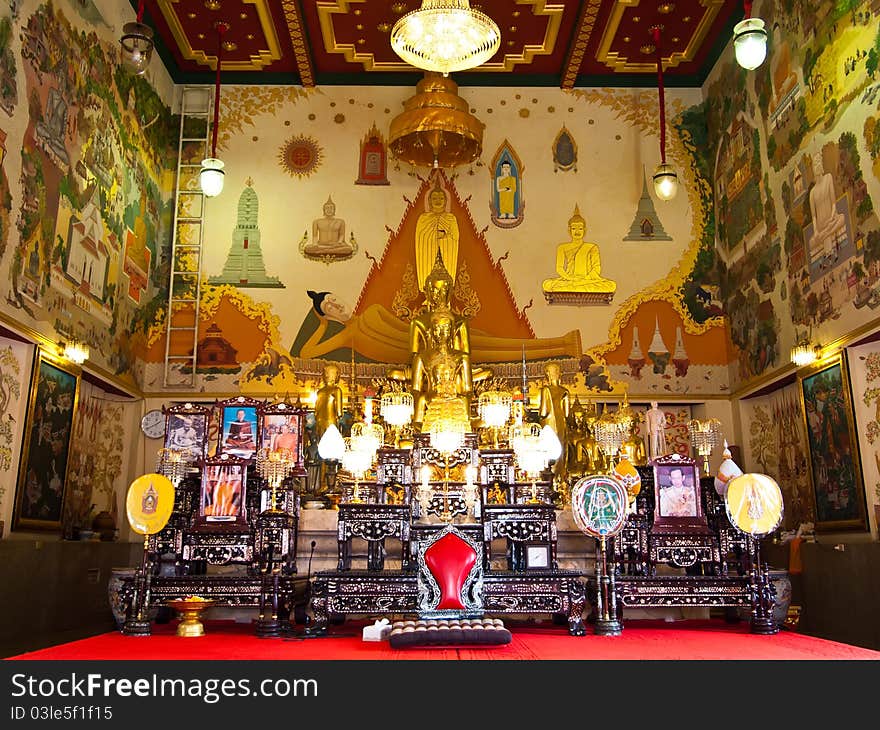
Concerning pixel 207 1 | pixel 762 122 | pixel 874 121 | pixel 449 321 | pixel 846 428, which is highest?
pixel 207 1

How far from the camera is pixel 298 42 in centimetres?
1012

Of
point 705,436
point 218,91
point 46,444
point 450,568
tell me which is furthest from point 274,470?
point 218,91

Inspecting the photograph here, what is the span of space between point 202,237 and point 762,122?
696 centimetres

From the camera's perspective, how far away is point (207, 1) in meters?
9.57

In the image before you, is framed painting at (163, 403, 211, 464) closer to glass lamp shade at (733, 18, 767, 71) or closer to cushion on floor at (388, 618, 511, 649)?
cushion on floor at (388, 618, 511, 649)

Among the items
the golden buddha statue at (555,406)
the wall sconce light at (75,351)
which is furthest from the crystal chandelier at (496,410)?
the wall sconce light at (75,351)

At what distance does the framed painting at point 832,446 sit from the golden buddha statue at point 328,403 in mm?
4857

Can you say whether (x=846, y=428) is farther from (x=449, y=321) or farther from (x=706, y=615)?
(x=449, y=321)

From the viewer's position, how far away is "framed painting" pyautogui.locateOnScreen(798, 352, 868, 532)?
7.11 metres

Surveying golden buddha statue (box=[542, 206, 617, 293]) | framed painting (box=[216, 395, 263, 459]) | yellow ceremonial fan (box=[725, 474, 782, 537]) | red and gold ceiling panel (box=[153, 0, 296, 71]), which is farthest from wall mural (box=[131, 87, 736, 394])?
yellow ceremonial fan (box=[725, 474, 782, 537])

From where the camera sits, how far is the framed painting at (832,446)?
7109 mm
